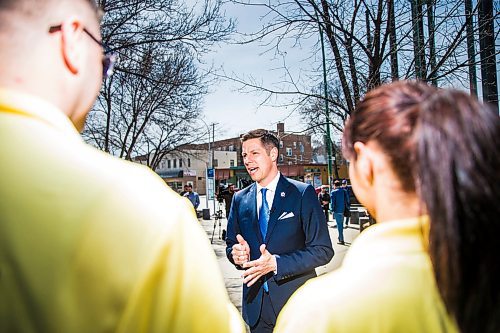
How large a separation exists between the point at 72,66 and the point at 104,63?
250 millimetres

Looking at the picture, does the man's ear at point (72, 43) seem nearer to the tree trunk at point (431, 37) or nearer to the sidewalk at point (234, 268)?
the tree trunk at point (431, 37)

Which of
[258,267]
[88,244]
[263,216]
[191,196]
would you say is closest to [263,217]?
[263,216]

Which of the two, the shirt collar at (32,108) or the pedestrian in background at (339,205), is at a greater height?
the shirt collar at (32,108)

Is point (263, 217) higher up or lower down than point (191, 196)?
higher up

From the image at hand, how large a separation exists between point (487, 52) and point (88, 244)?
530 cm

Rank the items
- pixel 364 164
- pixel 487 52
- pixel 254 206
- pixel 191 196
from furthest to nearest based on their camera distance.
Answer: pixel 191 196 < pixel 487 52 < pixel 254 206 < pixel 364 164

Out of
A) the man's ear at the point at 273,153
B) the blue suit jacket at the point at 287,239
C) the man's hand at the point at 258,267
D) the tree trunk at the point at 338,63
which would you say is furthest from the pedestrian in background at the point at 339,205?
the man's hand at the point at 258,267

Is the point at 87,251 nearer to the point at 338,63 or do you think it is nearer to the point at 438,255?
the point at 438,255

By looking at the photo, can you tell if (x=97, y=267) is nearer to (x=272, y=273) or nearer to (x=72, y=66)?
(x=72, y=66)

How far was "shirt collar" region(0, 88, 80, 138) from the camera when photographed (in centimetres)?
77

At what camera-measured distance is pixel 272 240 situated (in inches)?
113

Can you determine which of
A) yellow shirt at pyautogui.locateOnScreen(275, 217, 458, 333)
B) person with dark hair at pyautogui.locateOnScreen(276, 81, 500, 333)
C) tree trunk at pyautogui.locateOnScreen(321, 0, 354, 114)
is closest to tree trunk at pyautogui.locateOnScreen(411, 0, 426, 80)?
tree trunk at pyautogui.locateOnScreen(321, 0, 354, 114)

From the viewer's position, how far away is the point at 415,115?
40.9 inches

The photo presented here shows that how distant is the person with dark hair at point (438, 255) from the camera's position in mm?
925
